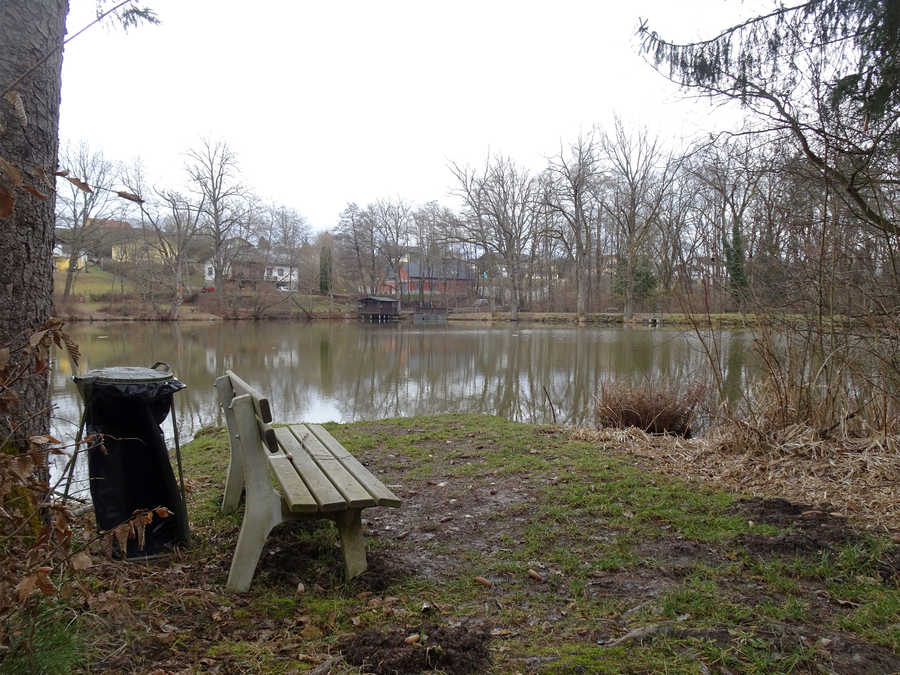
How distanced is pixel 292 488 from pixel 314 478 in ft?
0.72

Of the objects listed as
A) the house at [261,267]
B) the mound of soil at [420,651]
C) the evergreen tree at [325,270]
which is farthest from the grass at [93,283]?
the mound of soil at [420,651]

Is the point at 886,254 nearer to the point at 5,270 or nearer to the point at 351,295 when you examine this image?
the point at 5,270

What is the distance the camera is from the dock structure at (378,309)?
53844 mm

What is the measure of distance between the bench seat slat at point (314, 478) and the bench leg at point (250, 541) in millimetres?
236

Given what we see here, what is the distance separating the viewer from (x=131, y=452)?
304 cm

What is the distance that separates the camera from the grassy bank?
214 centimetres

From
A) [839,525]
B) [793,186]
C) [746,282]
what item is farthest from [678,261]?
[839,525]

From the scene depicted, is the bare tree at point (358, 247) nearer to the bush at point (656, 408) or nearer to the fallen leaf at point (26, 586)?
the bush at point (656, 408)

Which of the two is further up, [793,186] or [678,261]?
[793,186]

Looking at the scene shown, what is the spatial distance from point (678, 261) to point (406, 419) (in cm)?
391

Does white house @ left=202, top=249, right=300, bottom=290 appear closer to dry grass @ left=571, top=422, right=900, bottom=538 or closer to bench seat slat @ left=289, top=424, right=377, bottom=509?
bench seat slat @ left=289, top=424, right=377, bottom=509

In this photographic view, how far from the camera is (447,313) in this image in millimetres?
55438

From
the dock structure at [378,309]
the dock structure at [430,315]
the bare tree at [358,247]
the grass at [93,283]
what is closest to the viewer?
the grass at [93,283]

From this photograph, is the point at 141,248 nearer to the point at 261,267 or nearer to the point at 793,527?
the point at 261,267
